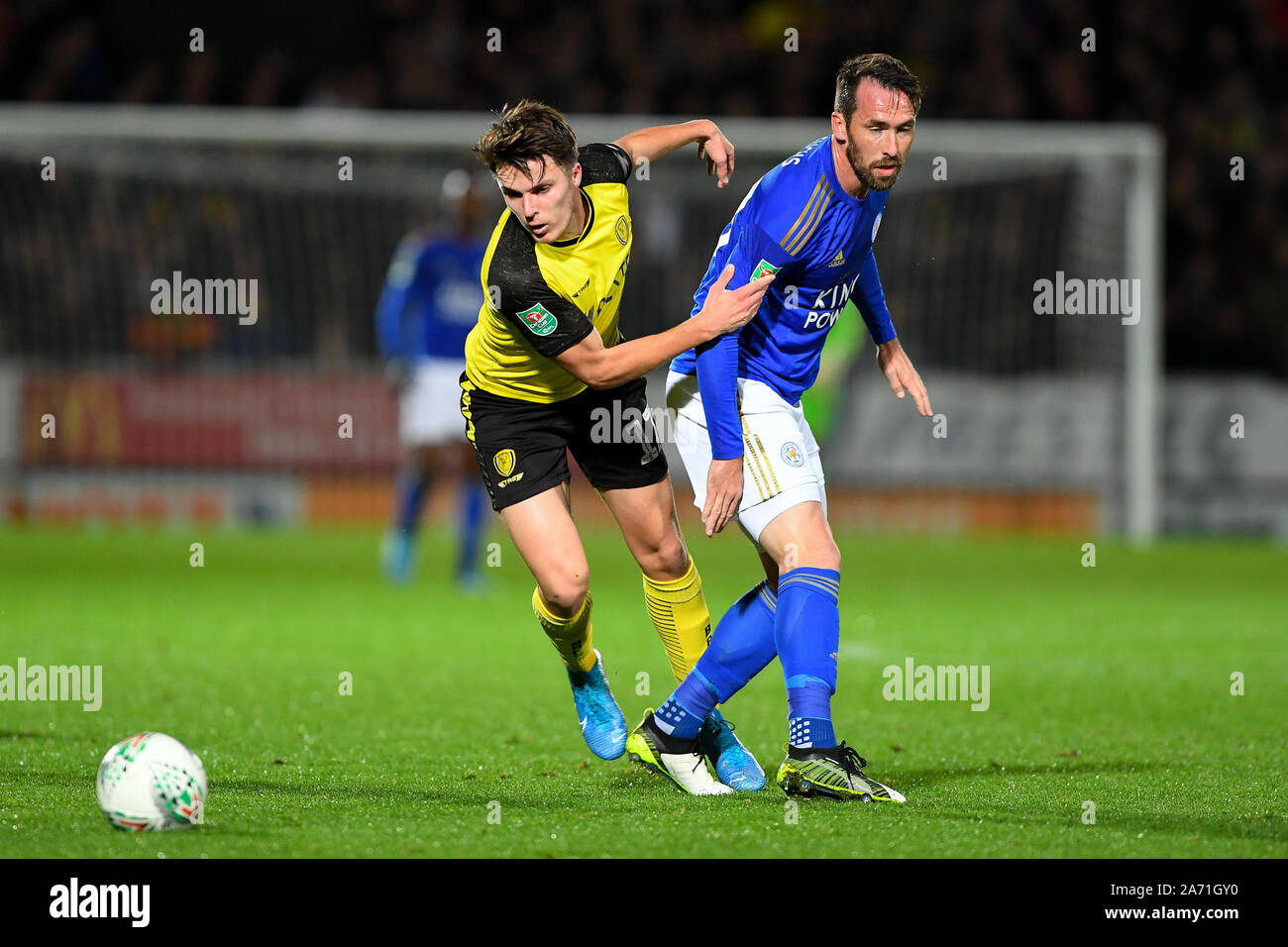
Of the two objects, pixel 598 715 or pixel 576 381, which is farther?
pixel 598 715

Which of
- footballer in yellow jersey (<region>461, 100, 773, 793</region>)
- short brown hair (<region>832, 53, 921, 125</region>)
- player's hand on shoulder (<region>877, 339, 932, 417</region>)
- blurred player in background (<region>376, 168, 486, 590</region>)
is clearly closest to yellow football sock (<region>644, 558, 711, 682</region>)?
footballer in yellow jersey (<region>461, 100, 773, 793</region>)

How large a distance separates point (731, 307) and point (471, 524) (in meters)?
6.42

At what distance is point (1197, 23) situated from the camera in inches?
720

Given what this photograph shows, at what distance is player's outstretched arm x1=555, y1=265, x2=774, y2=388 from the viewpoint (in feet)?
14.2

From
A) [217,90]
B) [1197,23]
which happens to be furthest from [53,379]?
[1197,23]

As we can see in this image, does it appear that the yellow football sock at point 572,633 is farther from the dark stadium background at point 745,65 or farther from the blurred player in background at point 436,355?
the dark stadium background at point 745,65

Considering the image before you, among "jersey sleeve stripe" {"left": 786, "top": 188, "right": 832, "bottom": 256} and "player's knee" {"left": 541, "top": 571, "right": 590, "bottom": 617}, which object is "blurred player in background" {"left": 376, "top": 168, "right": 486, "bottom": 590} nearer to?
"player's knee" {"left": 541, "top": 571, "right": 590, "bottom": 617}

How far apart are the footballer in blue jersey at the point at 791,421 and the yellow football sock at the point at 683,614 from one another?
10.6 inches

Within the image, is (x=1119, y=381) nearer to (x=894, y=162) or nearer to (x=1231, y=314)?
(x=1231, y=314)

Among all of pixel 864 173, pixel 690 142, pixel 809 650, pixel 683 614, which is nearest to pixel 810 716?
pixel 809 650

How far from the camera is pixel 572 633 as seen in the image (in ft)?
16.3

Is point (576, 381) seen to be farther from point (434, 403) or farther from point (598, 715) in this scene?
point (434, 403)

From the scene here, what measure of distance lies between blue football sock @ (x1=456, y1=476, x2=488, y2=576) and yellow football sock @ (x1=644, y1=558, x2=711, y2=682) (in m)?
5.57

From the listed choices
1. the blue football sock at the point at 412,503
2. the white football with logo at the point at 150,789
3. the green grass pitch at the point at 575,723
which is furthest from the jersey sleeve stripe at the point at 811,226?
the blue football sock at the point at 412,503
